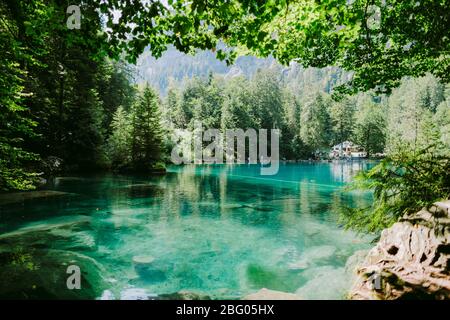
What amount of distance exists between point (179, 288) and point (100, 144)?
101 feet

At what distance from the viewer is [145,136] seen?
35.6 metres

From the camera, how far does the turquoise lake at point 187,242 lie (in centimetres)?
716

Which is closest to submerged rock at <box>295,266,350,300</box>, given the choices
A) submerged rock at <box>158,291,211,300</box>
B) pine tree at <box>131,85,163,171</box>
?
submerged rock at <box>158,291,211,300</box>

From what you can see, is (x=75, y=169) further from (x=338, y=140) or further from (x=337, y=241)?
(x=338, y=140)

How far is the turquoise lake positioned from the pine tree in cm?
1690

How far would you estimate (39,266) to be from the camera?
24.4 feet

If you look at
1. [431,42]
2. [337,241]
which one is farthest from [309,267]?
[431,42]

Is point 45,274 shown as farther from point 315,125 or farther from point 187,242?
point 315,125

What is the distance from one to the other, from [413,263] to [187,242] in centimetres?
726

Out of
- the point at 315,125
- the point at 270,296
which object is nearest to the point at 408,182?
the point at 270,296

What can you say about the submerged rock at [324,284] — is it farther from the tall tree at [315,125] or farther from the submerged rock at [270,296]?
the tall tree at [315,125]

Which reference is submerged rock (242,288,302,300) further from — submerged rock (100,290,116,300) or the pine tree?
the pine tree

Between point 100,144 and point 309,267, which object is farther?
point 100,144

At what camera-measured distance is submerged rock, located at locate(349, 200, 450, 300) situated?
421cm
